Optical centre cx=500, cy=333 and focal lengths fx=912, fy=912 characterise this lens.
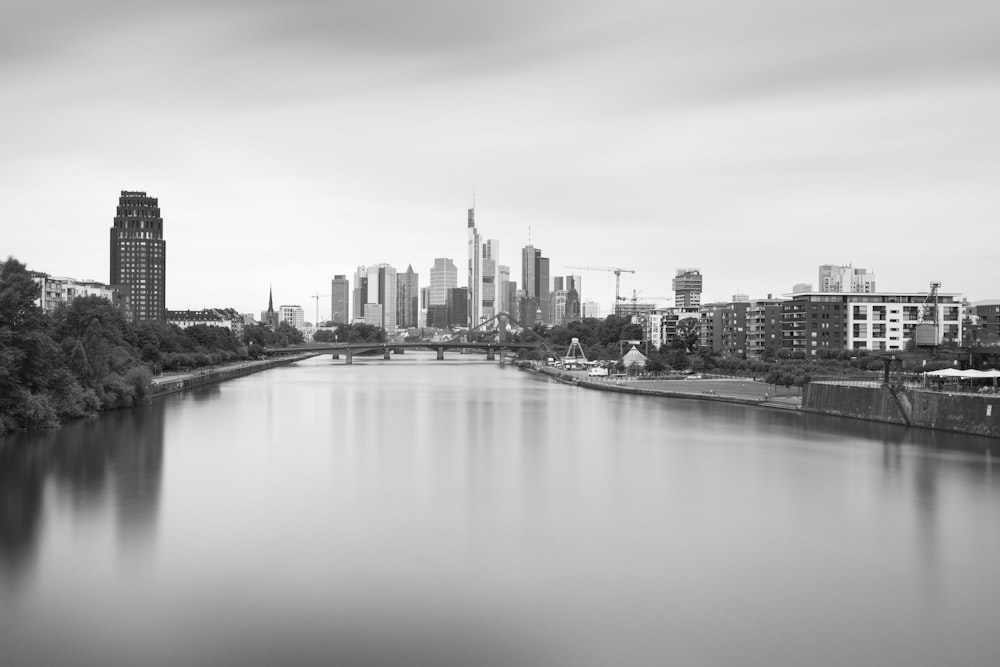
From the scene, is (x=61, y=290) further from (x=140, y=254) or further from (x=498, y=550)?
(x=498, y=550)

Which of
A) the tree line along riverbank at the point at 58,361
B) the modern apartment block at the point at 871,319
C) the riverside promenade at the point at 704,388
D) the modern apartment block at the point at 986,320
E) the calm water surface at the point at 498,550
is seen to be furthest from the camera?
the modern apartment block at the point at 986,320

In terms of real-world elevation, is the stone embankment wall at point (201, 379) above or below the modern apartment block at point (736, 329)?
below

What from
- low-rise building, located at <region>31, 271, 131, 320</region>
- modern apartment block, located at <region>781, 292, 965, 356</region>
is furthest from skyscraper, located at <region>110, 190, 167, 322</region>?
modern apartment block, located at <region>781, 292, 965, 356</region>

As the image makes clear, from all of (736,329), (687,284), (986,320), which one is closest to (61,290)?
(736,329)

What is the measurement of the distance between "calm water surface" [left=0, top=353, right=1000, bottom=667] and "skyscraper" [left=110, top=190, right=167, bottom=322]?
42841mm

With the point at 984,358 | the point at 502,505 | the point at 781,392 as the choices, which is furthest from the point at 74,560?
the point at 781,392

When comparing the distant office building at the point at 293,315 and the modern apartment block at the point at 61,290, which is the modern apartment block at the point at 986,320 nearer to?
the modern apartment block at the point at 61,290

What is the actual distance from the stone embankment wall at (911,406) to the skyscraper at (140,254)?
149 feet

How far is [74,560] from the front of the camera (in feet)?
25.0

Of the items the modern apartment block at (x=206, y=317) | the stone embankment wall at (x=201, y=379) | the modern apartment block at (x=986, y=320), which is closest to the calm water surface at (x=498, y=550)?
the stone embankment wall at (x=201, y=379)

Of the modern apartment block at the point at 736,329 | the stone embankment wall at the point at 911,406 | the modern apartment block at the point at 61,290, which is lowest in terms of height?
the stone embankment wall at the point at 911,406

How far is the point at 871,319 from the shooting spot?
35.1m

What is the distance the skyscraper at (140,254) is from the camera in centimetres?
5612

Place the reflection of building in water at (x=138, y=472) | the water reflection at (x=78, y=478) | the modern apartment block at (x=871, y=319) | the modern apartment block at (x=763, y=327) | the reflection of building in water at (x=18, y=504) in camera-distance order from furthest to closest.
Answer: the modern apartment block at (x=763, y=327)
the modern apartment block at (x=871, y=319)
the reflection of building in water at (x=138, y=472)
the water reflection at (x=78, y=478)
the reflection of building in water at (x=18, y=504)
